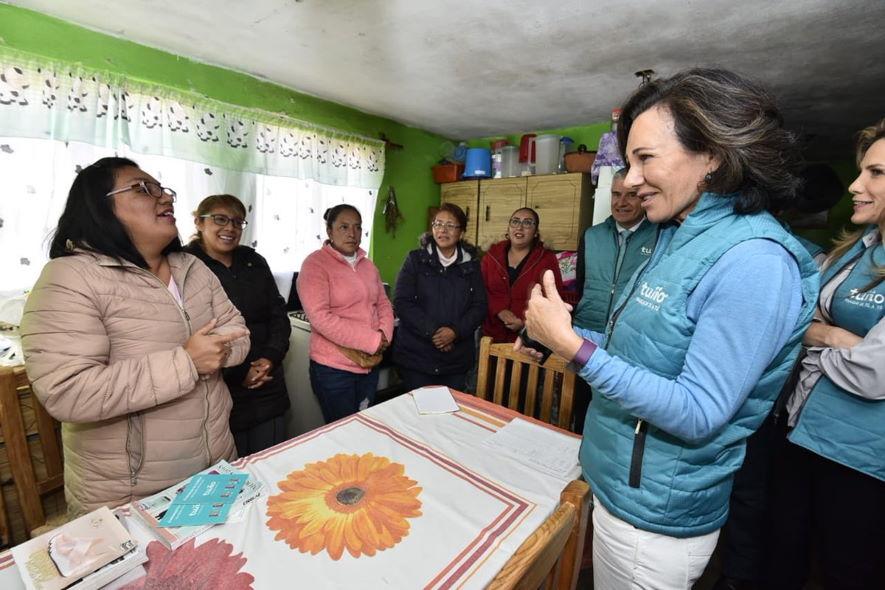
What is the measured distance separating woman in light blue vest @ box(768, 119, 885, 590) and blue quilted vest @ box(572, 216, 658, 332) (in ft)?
2.10

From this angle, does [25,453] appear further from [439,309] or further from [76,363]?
[439,309]

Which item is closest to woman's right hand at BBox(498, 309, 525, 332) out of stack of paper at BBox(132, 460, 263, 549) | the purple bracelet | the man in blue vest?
the man in blue vest

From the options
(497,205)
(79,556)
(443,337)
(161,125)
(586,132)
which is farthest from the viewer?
(497,205)

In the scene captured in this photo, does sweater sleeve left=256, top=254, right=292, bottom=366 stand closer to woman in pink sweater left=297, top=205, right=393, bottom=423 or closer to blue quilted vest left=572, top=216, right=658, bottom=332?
woman in pink sweater left=297, top=205, right=393, bottom=423

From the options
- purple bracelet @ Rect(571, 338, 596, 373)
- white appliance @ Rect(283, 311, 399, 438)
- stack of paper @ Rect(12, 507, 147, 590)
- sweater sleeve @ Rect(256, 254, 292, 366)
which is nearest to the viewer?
stack of paper @ Rect(12, 507, 147, 590)

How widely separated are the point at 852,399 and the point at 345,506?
56.7 inches

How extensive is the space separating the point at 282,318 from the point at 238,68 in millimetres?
1726

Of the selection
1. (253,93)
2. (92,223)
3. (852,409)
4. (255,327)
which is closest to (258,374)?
(255,327)

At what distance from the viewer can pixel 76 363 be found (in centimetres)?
91

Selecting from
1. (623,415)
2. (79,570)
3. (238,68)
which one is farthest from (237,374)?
(238,68)

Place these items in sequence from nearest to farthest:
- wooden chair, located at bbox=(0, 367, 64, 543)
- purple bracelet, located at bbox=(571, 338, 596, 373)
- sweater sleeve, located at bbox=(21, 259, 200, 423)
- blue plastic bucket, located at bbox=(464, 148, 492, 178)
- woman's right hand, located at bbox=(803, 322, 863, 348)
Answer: purple bracelet, located at bbox=(571, 338, 596, 373), sweater sleeve, located at bbox=(21, 259, 200, 423), woman's right hand, located at bbox=(803, 322, 863, 348), wooden chair, located at bbox=(0, 367, 64, 543), blue plastic bucket, located at bbox=(464, 148, 492, 178)

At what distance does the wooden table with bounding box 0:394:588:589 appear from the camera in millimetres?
683

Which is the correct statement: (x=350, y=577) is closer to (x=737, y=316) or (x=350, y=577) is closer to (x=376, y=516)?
(x=376, y=516)

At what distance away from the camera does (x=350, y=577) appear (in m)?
0.68
